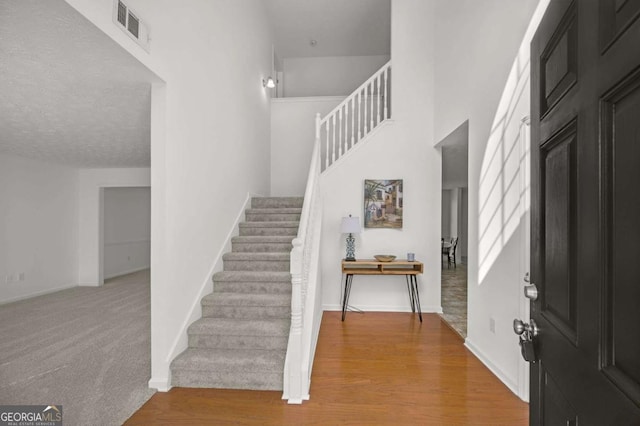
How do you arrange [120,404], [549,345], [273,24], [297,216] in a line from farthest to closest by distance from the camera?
[273,24]
[297,216]
[120,404]
[549,345]

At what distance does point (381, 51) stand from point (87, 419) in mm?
7784

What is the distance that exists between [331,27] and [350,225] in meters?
4.39

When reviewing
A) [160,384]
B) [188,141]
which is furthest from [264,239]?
[160,384]

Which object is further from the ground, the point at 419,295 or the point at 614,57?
the point at 614,57

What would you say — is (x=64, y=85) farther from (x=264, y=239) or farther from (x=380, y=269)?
(x=380, y=269)

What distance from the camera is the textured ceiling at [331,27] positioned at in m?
5.63

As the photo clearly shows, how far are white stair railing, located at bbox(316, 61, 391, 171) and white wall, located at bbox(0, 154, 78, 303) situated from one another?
509 centimetres

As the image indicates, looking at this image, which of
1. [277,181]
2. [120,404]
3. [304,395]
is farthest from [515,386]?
[277,181]

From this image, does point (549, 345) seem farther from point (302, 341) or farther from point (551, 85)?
point (302, 341)

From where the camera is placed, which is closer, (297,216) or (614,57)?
(614,57)

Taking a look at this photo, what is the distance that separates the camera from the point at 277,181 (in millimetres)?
6273

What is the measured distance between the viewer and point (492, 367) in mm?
2895

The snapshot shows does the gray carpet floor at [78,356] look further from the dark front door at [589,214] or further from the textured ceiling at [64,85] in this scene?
the dark front door at [589,214]

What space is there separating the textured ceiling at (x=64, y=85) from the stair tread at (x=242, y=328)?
2225 mm
